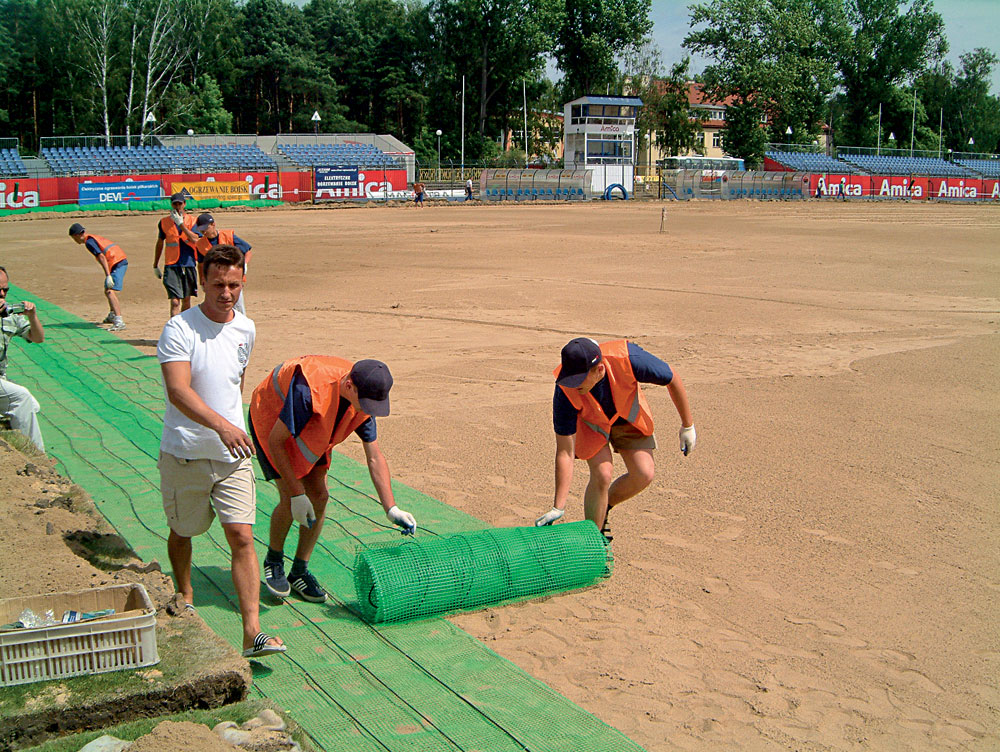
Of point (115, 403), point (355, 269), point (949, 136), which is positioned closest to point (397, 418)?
point (115, 403)

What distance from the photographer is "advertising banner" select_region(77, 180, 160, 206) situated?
134ft

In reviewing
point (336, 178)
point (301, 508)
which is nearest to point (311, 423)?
point (301, 508)

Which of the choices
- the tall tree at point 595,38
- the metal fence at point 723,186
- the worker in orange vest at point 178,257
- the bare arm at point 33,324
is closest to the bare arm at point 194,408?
the bare arm at point 33,324

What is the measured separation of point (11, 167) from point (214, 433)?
4536 cm

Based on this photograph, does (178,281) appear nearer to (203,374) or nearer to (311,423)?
(311,423)

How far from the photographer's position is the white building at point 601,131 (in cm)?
6381

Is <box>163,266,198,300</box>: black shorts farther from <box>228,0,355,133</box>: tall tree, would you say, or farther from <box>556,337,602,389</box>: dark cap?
<box>228,0,355,133</box>: tall tree

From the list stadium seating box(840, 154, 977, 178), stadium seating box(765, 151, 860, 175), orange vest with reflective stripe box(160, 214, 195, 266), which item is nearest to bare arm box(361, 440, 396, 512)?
orange vest with reflective stripe box(160, 214, 195, 266)

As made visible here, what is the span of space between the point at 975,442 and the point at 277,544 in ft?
20.5

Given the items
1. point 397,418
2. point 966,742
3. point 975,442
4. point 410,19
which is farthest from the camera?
point 410,19

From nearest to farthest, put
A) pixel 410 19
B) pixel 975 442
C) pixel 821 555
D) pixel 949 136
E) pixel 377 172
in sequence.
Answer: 1. pixel 821 555
2. pixel 975 442
3. pixel 377 172
4. pixel 410 19
5. pixel 949 136

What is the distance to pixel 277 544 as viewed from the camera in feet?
16.4

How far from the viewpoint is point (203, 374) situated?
4.03 meters

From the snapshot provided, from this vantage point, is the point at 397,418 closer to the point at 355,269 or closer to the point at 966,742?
the point at 966,742
